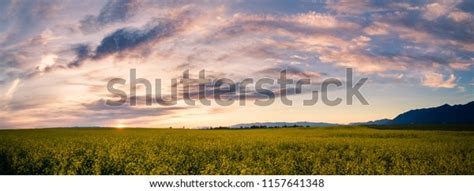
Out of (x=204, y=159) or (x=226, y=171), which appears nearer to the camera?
(x=226, y=171)

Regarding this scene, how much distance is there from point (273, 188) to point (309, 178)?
2.04 meters

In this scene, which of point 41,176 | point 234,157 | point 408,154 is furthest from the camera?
point 408,154

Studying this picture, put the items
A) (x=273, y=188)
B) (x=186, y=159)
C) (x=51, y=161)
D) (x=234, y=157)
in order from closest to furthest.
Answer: (x=273, y=188) → (x=51, y=161) → (x=186, y=159) → (x=234, y=157)

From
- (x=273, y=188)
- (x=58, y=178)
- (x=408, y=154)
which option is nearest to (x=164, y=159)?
(x=58, y=178)

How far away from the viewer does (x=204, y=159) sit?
2361 cm

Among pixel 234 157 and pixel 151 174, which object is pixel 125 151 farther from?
pixel 151 174

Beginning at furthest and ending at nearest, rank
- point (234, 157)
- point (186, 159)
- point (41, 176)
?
1. point (234, 157)
2. point (186, 159)
3. point (41, 176)

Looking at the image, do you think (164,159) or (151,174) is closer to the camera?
(151,174)

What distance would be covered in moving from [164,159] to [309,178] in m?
7.71

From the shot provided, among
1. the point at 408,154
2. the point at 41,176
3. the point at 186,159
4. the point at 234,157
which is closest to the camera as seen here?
the point at 41,176

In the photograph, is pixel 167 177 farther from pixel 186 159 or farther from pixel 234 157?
pixel 234 157

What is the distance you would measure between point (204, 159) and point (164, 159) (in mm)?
2418

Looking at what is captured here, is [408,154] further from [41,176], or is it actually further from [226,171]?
[41,176]

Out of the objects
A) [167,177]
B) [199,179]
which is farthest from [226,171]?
[167,177]
